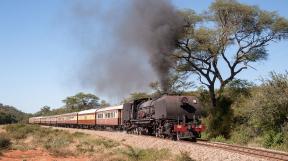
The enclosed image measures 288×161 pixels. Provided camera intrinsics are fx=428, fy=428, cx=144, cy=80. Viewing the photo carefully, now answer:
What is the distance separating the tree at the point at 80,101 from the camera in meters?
132

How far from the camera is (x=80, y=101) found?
132875 millimetres

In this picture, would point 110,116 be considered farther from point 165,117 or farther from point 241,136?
point 165,117

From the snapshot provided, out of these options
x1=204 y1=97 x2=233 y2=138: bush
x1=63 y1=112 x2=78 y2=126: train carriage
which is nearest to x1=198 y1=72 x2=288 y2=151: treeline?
x1=204 y1=97 x2=233 y2=138: bush

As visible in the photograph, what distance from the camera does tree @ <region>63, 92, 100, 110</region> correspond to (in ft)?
433

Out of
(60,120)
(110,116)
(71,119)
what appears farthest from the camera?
(60,120)

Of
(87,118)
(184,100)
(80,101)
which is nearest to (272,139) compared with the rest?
(184,100)

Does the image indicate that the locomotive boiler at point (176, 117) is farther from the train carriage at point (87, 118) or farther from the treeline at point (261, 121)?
the train carriage at point (87, 118)

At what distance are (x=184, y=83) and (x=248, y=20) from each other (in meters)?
10.6

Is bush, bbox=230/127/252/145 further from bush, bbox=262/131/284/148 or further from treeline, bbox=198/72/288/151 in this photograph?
bush, bbox=262/131/284/148

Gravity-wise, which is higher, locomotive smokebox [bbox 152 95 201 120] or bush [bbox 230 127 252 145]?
locomotive smokebox [bbox 152 95 201 120]

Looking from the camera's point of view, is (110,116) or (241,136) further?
(110,116)

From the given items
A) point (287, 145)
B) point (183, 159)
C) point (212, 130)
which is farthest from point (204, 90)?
point (183, 159)

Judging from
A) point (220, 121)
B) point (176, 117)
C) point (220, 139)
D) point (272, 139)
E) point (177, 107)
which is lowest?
point (220, 139)

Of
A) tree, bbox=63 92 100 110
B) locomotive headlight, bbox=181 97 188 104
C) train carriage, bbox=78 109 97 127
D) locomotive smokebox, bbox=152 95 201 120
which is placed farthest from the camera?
tree, bbox=63 92 100 110
